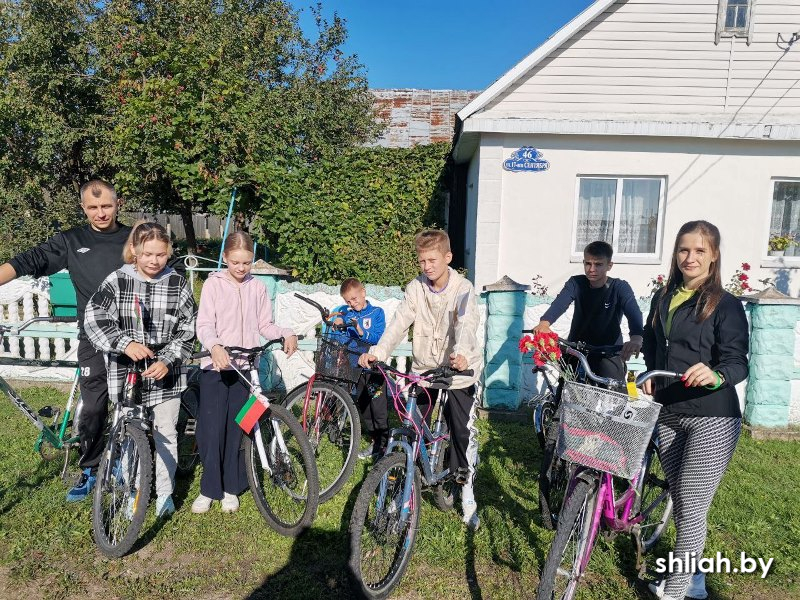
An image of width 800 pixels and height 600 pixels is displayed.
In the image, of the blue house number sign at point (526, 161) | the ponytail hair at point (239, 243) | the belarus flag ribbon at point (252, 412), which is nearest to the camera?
the belarus flag ribbon at point (252, 412)

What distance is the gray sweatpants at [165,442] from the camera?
3.57 m

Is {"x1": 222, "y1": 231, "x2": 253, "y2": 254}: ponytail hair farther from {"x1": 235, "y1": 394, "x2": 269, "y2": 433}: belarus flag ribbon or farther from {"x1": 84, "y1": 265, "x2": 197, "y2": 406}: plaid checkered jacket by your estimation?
{"x1": 235, "y1": 394, "x2": 269, "y2": 433}: belarus flag ribbon

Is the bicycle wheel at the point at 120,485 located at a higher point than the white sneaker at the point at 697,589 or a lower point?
higher

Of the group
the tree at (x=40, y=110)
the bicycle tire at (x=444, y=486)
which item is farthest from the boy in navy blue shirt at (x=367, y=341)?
the tree at (x=40, y=110)

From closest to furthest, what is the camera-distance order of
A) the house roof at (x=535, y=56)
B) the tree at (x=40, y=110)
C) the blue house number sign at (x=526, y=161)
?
the house roof at (x=535, y=56) < the blue house number sign at (x=526, y=161) < the tree at (x=40, y=110)

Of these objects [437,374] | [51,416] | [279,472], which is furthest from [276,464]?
[51,416]

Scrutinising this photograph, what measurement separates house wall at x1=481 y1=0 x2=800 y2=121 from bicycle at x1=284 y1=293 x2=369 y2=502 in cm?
623

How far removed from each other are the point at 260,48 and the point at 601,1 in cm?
1062

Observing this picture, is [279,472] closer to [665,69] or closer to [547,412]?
[547,412]

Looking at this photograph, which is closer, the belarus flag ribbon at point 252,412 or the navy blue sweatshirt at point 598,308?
the belarus flag ribbon at point 252,412

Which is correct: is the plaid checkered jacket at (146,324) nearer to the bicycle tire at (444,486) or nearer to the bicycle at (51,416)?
the bicycle at (51,416)

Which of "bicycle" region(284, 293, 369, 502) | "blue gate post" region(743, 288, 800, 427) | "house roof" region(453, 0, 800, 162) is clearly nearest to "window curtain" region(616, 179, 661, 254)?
"house roof" region(453, 0, 800, 162)

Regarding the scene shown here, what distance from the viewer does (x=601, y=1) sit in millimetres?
8617

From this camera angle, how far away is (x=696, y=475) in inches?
110
